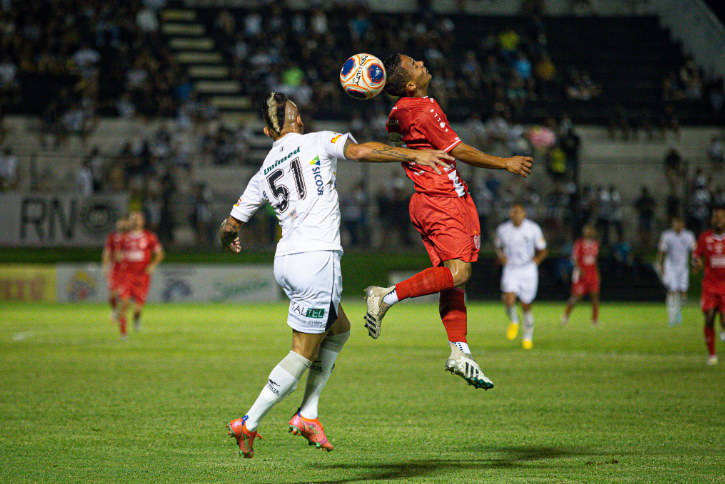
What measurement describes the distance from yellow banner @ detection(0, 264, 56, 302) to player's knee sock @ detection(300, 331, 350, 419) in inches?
817

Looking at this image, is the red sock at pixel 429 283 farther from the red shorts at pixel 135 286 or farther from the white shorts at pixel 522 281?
the red shorts at pixel 135 286

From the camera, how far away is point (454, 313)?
7.07 m

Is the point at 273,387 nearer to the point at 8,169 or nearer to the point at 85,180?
the point at 85,180

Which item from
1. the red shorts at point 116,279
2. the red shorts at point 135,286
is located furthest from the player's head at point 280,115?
the red shorts at point 116,279

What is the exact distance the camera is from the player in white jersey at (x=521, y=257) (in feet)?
52.9

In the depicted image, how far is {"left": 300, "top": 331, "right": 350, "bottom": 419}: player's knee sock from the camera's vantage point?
6.57 meters

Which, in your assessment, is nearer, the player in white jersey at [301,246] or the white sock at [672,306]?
the player in white jersey at [301,246]

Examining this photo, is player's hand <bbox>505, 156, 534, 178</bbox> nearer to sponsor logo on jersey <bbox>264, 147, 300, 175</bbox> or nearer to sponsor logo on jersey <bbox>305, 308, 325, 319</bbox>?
sponsor logo on jersey <bbox>264, 147, 300, 175</bbox>

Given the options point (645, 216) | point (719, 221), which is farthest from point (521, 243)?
point (645, 216)

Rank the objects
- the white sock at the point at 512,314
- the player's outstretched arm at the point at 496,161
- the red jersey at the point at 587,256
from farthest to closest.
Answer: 1. the red jersey at the point at 587,256
2. the white sock at the point at 512,314
3. the player's outstretched arm at the point at 496,161

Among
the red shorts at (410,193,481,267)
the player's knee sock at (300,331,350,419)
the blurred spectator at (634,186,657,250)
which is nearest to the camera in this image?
the player's knee sock at (300,331,350,419)

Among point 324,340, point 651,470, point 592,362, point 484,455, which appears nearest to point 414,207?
point 324,340

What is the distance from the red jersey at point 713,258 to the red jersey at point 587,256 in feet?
26.0

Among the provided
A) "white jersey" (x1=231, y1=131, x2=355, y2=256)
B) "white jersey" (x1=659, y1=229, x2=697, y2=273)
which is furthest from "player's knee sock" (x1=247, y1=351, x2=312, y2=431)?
"white jersey" (x1=659, y1=229, x2=697, y2=273)
